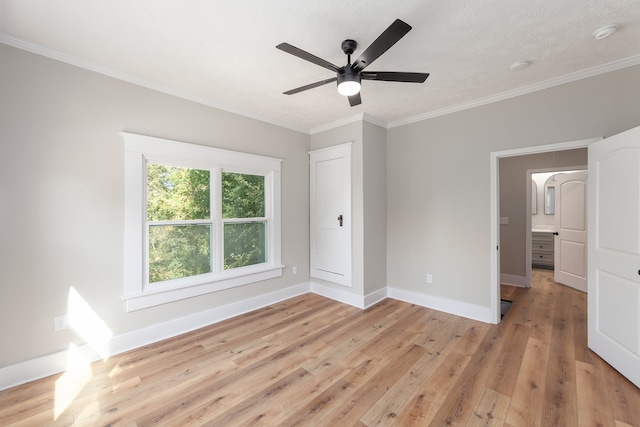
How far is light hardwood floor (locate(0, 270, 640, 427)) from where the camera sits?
1787mm

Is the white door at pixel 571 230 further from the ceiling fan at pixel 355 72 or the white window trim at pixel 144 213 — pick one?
the white window trim at pixel 144 213

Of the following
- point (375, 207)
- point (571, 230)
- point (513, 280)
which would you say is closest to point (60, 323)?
point (375, 207)

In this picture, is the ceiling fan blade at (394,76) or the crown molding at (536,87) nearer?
the ceiling fan blade at (394,76)

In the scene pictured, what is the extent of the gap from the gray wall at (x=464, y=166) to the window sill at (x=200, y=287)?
1.92m

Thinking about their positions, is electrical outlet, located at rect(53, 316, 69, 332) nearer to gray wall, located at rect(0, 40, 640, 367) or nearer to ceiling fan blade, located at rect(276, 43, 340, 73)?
gray wall, located at rect(0, 40, 640, 367)

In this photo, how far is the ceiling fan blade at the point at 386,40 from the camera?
1.43 metres

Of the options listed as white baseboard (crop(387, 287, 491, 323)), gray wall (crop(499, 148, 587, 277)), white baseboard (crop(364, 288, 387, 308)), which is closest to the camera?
white baseboard (crop(387, 287, 491, 323))

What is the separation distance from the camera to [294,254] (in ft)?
13.8

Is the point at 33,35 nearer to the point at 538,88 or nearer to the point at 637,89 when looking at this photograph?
the point at 538,88

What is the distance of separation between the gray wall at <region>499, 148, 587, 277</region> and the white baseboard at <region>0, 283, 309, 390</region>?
383cm

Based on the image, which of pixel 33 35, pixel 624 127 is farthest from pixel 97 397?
pixel 624 127

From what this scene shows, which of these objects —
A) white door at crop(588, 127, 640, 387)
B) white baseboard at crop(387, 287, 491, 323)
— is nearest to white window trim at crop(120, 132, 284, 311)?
white baseboard at crop(387, 287, 491, 323)

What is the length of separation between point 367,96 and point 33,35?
296 centimetres

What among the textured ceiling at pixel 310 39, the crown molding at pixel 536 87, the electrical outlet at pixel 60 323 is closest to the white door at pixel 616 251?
the crown molding at pixel 536 87
